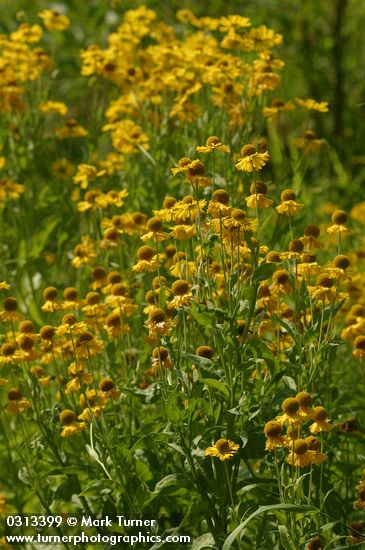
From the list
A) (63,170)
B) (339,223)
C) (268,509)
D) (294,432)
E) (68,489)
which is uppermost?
(339,223)

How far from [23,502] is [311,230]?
1.25 meters

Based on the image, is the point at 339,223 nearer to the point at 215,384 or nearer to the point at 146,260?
the point at 146,260

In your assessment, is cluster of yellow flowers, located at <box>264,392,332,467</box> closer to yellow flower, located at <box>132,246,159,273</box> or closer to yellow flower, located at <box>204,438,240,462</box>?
yellow flower, located at <box>204,438,240,462</box>

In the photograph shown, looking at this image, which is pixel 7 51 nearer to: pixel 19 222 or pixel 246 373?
pixel 19 222

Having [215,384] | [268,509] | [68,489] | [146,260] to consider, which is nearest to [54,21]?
[146,260]

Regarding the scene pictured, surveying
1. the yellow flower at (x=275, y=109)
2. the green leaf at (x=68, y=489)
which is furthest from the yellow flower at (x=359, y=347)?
the yellow flower at (x=275, y=109)

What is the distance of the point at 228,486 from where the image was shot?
2352 mm

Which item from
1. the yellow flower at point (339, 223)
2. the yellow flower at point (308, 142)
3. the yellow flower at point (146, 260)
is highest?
the yellow flower at point (308, 142)

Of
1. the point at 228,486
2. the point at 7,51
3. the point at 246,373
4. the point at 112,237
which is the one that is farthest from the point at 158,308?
the point at 7,51

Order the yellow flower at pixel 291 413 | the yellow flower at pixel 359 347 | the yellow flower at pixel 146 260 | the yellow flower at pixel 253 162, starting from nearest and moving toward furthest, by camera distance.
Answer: the yellow flower at pixel 291 413
the yellow flower at pixel 253 162
the yellow flower at pixel 146 260
the yellow flower at pixel 359 347

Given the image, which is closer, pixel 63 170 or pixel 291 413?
pixel 291 413

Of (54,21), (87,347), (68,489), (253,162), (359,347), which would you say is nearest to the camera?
(253,162)

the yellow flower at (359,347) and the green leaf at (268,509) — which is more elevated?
the yellow flower at (359,347)

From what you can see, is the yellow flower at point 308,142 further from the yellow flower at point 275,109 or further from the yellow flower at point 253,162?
the yellow flower at point 253,162
